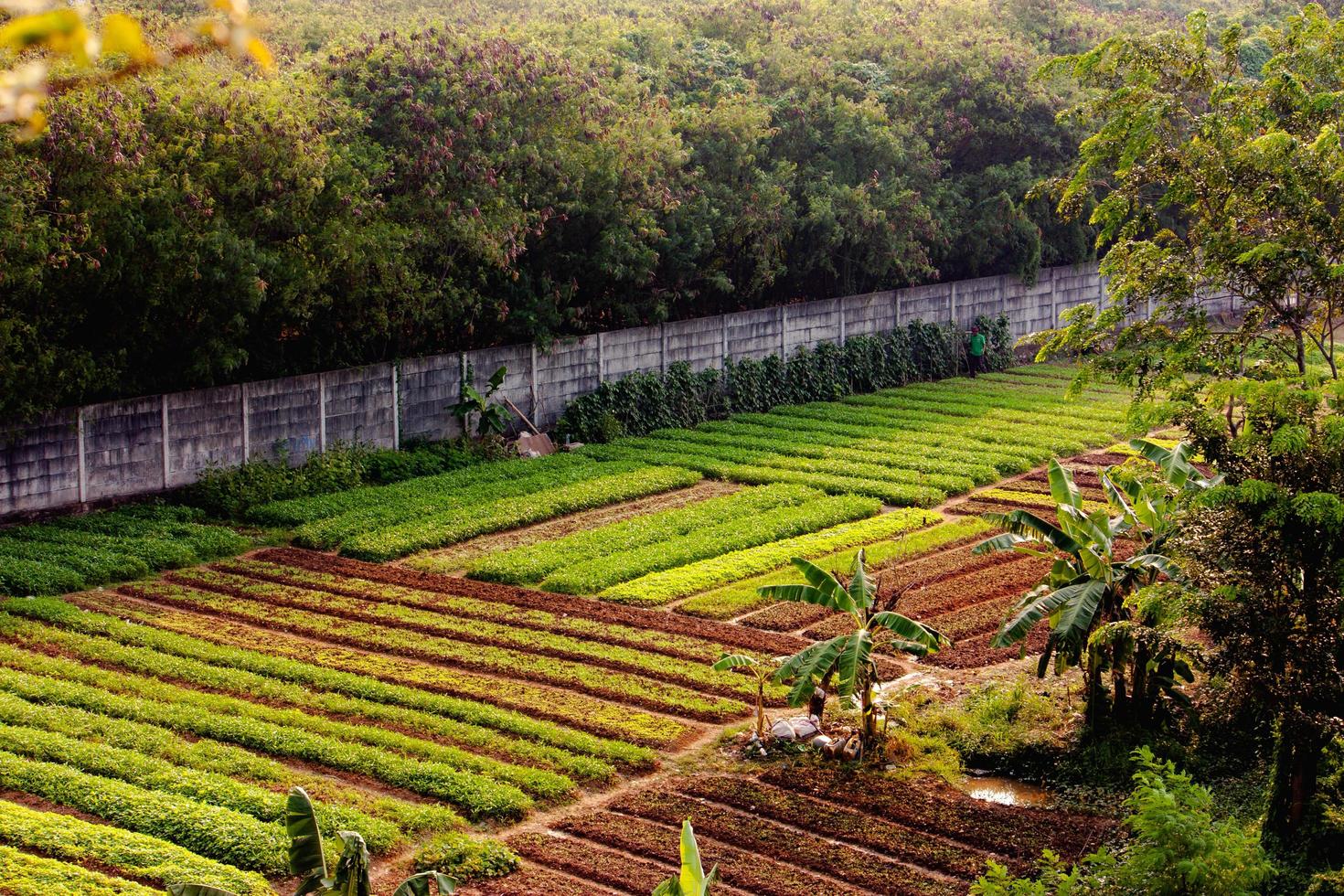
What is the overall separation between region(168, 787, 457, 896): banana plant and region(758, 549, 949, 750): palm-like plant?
18.4 feet

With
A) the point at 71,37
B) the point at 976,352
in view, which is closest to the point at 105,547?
the point at 71,37

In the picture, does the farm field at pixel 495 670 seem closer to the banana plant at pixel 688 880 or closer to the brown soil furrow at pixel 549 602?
the brown soil furrow at pixel 549 602

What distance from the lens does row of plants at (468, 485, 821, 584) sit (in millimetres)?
21984

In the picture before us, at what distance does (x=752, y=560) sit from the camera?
886 inches

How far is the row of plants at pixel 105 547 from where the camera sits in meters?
20.4

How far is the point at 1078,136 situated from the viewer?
42406mm

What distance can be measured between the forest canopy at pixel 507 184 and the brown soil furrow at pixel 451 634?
4.57 metres

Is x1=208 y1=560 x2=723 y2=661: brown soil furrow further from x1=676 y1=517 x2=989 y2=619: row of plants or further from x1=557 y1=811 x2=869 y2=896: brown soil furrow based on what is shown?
x1=557 y1=811 x2=869 y2=896: brown soil furrow

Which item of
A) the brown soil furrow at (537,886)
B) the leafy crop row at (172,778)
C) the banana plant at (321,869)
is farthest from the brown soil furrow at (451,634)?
the banana plant at (321,869)

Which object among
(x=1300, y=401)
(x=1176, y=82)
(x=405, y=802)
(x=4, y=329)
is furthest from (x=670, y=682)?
(x=4, y=329)

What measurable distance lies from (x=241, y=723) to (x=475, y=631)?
428 cm

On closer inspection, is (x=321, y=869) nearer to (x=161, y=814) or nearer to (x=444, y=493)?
(x=161, y=814)

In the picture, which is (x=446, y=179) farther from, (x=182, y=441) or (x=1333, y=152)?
(x=1333, y=152)

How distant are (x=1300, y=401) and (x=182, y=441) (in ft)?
59.9
